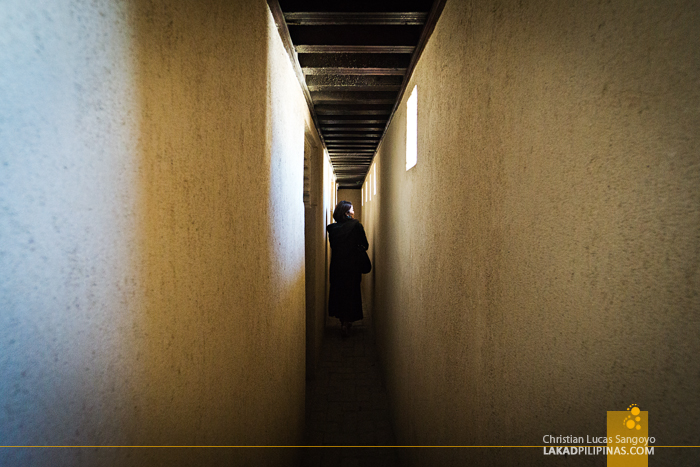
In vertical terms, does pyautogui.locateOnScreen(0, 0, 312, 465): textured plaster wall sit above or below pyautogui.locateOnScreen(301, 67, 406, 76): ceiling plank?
below

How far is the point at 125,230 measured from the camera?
31.8 inches

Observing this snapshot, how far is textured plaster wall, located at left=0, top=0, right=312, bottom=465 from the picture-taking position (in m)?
0.58

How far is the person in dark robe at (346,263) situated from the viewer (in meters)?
6.32

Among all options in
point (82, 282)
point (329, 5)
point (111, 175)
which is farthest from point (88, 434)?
point (329, 5)

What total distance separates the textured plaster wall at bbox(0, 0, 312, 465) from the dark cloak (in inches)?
183

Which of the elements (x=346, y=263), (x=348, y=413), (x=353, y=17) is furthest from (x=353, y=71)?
(x=348, y=413)

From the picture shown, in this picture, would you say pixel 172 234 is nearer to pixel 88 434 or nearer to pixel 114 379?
pixel 114 379

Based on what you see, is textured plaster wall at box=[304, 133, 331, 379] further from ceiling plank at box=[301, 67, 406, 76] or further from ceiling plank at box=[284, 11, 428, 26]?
ceiling plank at box=[284, 11, 428, 26]

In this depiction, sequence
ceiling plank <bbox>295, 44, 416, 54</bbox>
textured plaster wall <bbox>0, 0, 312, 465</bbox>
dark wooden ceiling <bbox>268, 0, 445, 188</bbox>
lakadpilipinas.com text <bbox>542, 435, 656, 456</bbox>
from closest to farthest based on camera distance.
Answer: textured plaster wall <bbox>0, 0, 312, 465</bbox> → lakadpilipinas.com text <bbox>542, 435, 656, 456</bbox> → dark wooden ceiling <bbox>268, 0, 445, 188</bbox> → ceiling plank <bbox>295, 44, 416, 54</bbox>

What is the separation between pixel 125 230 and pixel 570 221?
1235mm

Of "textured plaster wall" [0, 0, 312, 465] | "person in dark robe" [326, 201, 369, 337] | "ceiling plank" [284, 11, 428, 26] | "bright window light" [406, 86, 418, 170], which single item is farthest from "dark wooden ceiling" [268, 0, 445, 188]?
"person in dark robe" [326, 201, 369, 337]

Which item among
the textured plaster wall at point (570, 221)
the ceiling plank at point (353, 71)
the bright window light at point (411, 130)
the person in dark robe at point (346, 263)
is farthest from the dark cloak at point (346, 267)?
the textured plaster wall at point (570, 221)

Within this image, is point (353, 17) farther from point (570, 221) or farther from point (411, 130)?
point (570, 221)

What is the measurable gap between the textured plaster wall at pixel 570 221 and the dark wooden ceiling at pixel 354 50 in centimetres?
61
